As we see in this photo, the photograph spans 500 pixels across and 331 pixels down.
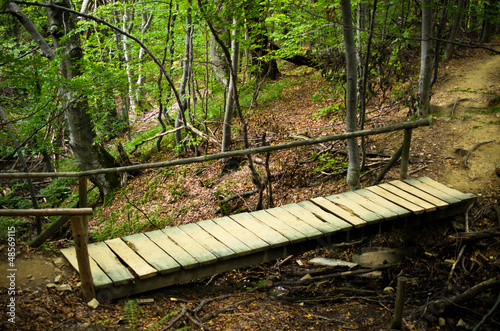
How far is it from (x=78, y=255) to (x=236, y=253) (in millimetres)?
1679

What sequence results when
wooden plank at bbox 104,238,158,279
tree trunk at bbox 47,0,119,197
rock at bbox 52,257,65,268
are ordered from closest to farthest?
wooden plank at bbox 104,238,158,279 < rock at bbox 52,257,65,268 < tree trunk at bbox 47,0,119,197

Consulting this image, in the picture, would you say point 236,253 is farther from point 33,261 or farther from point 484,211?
point 484,211

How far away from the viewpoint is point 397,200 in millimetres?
5473

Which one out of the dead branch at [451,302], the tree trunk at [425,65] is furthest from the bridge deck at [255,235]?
the tree trunk at [425,65]

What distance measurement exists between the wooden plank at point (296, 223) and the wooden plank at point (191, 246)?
4.08 feet

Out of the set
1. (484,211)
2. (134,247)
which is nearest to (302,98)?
(484,211)

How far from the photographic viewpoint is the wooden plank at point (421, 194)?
5.32 metres

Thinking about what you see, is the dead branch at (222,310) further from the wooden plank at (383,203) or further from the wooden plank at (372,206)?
the wooden plank at (383,203)

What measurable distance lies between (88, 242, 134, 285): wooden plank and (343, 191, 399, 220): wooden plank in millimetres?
3334

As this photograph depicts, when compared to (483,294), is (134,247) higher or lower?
higher

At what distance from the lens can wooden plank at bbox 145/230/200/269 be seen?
4.09 meters

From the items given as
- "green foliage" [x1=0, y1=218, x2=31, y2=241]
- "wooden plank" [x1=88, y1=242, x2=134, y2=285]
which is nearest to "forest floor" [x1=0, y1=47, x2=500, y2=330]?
"wooden plank" [x1=88, y1=242, x2=134, y2=285]

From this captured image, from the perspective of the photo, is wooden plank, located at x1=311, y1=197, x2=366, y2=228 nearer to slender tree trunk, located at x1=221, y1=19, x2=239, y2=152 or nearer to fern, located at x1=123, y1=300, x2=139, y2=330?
fern, located at x1=123, y1=300, x2=139, y2=330

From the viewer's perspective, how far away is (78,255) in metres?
3.48
